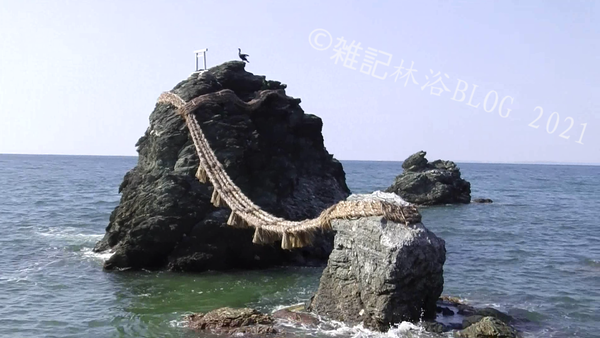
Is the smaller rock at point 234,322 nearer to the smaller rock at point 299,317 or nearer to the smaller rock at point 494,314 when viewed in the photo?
the smaller rock at point 299,317

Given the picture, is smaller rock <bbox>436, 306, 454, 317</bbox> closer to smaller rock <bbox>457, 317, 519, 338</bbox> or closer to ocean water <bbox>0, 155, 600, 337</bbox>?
smaller rock <bbox>457, 317, 519, 338</bbox>

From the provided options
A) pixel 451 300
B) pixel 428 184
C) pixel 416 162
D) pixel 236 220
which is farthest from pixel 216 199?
pixel 416 162

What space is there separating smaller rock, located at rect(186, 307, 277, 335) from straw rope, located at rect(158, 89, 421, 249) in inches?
70.4

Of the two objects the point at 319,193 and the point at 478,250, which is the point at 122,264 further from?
the point at 478,250

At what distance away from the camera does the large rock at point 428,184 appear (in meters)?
44.9

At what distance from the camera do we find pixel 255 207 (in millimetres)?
15719

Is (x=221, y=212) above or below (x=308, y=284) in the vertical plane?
above

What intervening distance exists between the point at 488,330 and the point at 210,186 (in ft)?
33.7

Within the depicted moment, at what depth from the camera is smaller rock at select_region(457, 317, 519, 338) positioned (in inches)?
479

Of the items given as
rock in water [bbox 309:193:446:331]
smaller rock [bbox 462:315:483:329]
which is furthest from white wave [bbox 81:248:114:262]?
smaller rock [bbox 462:315:483:329]

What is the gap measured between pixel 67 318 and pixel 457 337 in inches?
353

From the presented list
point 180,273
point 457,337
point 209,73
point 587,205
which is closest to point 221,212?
point 180,273

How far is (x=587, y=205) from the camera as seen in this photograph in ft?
159

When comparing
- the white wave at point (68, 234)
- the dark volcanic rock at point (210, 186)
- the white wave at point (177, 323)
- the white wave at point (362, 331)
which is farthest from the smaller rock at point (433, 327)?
the white wave at point (68, 234)
